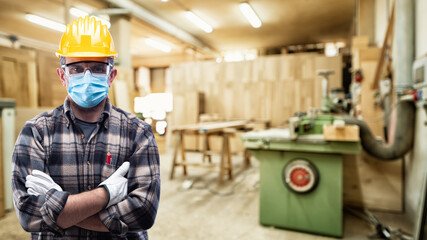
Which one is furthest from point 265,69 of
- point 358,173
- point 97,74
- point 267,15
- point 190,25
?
point 97,74

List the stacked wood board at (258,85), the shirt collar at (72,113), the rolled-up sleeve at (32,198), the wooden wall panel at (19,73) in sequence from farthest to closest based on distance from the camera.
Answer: the stacked wood board at (258,85), the wooden wall panel at (19,73), the shirt collar at (72,113), the rolled-up sleeve at (32,198)

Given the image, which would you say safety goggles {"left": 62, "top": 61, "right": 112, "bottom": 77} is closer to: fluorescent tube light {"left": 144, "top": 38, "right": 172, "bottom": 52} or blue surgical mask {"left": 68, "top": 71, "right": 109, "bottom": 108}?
blue surgical mask {"left": 68, "top": 71, "right": 109, "bottom": 108}

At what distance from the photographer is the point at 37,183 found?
59 cm

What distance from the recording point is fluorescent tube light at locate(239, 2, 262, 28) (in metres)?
5.76

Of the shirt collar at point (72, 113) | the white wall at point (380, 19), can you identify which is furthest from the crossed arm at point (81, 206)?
the white wall at point (380, 19)

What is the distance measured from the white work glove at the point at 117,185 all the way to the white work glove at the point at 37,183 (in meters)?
0.12

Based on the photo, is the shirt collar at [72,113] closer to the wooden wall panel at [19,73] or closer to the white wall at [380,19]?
the wooden wall panel at [19,73]

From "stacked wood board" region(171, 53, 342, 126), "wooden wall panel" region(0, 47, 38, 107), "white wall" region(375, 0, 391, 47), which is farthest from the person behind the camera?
"stacked wood board" region(171, 53, 342, 126)

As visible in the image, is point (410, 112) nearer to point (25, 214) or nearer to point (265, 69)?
point (25, 214)

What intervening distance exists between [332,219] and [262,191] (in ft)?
2.16

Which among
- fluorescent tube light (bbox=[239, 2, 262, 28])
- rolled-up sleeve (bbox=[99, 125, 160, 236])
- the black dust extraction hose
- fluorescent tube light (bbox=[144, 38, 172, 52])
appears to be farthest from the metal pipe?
fluorescent tube light (bbox=[144, 38, 172, 52])

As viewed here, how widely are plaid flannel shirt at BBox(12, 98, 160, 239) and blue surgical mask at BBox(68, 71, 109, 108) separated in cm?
6

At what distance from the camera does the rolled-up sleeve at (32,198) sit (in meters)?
0.58

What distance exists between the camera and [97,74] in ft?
2.07
